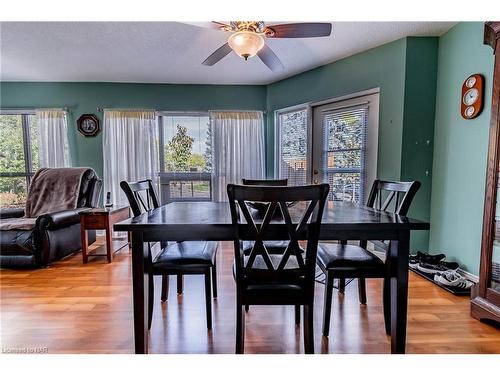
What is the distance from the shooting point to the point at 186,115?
14.5ft

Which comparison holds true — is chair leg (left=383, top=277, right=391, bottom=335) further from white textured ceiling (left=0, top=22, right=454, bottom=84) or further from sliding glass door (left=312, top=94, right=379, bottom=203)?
white textured ceiling (left=0, top=22, right=454, bottom=84)

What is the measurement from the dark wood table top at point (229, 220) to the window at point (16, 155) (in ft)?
12.8

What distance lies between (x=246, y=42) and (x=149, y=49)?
5.55ft

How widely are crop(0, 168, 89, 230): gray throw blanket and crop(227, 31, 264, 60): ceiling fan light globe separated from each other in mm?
2717

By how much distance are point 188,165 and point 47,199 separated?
192 cm

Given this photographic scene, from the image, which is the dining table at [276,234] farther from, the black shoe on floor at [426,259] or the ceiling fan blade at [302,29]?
the black shoe on floor at [426,259]

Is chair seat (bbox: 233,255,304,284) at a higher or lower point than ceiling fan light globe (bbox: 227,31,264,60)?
lower

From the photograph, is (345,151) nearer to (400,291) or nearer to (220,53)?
(220,53)

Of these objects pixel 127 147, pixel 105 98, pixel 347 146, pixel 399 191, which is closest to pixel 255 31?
pixel 399 191

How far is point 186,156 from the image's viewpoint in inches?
176

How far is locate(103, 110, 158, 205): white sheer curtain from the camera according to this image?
4199 mm

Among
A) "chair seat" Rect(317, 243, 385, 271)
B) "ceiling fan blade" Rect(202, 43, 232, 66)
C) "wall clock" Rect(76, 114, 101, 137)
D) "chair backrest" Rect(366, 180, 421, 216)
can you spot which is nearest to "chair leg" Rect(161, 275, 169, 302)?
"chair seat" Rect(317, 243, 385, 271)
